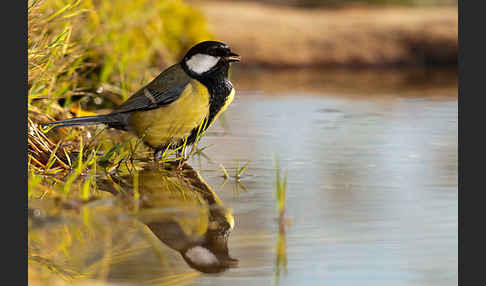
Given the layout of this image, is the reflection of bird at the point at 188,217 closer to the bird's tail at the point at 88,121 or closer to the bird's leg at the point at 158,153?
the bird's leg at the point at 158,153

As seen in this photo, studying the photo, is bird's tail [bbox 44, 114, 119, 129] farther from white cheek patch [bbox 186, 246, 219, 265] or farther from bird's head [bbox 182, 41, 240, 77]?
white cheek patch [bbox 186, 246, 219, 265]

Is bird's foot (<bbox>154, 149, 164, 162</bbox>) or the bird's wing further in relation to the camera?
bird's foot (<bbox>154, 149, 164, 162</bbox>)

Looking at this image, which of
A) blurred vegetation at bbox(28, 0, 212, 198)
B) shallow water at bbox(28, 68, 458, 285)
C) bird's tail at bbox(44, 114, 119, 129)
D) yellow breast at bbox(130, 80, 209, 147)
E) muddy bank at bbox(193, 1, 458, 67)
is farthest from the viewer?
muddy bank at bbox(193, 1, 458, 67)

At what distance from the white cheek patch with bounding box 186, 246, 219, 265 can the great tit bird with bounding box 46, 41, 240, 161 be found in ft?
4.70

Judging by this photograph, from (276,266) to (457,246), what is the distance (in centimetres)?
62

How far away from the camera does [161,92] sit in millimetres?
3850

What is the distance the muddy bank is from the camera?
10.5m

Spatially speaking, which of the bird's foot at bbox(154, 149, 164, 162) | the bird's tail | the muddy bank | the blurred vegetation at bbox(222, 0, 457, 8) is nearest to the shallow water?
the bird's foot at bbox(154, 149, 164, 162)

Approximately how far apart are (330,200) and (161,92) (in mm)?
1163

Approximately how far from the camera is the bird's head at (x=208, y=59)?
151 inches

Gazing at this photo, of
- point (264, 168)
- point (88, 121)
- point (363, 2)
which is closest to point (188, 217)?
point (264, 168)

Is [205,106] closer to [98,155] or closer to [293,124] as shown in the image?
[98,155]

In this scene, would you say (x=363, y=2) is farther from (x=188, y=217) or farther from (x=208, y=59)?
(x=188, y=217)

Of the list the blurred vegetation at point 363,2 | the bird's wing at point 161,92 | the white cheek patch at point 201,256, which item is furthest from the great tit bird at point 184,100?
the blurred vegetation at point 363,2
